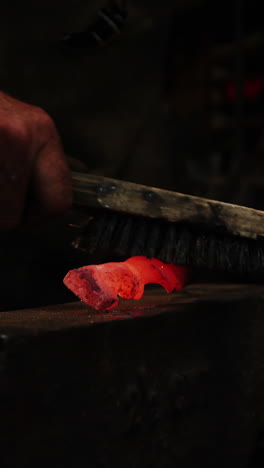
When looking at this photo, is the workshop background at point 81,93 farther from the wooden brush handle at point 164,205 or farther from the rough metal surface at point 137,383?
the rough metal surface at point 137,383

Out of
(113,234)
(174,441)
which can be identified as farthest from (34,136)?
(174,441)

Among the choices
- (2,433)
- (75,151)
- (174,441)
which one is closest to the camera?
(2,433)

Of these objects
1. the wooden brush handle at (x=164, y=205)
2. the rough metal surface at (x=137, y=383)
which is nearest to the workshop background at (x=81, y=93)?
the wooden brush handle at (x=164, y=205)

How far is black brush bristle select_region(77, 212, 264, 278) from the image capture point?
40.5 inches

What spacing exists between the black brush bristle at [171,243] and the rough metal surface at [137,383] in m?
0.09

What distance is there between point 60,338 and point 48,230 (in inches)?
33.8

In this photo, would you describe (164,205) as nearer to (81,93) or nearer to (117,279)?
(117,279)

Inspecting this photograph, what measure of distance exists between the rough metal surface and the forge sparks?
36 millimetres

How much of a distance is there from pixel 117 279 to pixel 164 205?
0.19 meters

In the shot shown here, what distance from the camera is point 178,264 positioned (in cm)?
107

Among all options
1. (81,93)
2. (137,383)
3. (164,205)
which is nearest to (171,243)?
(164,205)

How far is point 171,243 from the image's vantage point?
107cm

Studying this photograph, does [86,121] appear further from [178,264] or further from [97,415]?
[97,415]

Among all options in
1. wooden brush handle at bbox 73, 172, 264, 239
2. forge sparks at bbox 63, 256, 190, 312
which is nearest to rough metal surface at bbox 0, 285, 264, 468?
forge sparks at bbox 63, 256, 190, 312
